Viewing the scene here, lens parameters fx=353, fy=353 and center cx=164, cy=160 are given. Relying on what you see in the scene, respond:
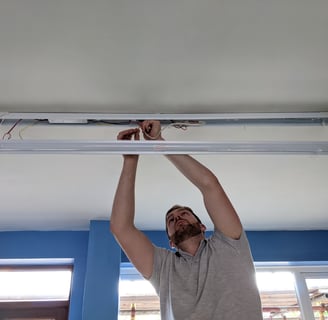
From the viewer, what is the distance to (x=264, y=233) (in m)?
3.01

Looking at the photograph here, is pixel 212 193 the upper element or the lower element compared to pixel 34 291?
lower

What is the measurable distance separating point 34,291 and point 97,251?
2.27 feet

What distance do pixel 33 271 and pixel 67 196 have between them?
0.94m

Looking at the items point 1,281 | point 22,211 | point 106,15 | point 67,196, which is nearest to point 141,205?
point 67,196

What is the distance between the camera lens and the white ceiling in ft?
3.93

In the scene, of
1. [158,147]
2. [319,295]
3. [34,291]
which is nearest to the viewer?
[158,147]

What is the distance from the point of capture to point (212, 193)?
4.67 feet

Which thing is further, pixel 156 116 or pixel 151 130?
pixel 156 116

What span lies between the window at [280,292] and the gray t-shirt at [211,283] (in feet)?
5.18

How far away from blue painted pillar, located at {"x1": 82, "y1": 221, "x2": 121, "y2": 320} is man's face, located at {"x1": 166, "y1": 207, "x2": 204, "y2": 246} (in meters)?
1.24

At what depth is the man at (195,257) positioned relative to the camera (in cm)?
124

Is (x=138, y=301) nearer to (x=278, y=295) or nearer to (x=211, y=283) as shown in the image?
(x=278, y=295)

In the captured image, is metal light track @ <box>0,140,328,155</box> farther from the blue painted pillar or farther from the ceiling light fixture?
the blue painted pillar

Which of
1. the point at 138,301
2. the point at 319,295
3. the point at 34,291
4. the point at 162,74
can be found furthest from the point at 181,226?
the point at 319,295
